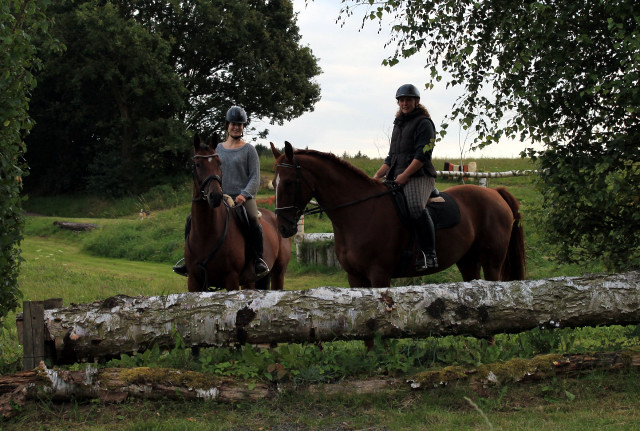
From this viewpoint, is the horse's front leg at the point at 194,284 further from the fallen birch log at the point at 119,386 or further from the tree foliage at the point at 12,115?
the fallen birch log at the point at 119,386

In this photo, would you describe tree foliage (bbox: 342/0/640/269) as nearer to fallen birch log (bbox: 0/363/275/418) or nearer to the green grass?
the green grass

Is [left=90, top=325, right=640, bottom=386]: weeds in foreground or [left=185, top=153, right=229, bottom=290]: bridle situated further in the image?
[left=185, top=153, right=229, bottom=290]: bridle

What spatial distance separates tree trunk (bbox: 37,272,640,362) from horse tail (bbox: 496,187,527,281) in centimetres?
299

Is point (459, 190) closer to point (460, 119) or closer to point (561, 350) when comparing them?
point (460, 119)

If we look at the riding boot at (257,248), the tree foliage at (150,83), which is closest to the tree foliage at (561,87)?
the riding boot at (257,248)

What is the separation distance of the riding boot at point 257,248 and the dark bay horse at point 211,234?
20cm

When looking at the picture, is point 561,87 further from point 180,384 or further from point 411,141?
point 180,384

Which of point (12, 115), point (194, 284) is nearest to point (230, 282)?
point (194, 284)

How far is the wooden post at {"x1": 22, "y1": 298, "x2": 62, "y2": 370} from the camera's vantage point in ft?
19.9

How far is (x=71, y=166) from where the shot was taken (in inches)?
1495

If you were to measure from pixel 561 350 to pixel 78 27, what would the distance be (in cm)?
3213

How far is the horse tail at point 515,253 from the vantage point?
31.7 feet

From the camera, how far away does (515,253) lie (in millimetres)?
9719

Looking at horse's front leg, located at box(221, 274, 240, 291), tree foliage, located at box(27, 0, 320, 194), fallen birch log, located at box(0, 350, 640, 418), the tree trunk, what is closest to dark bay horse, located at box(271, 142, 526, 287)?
horse's front leg, located at box(221, 274, 240, 291)
